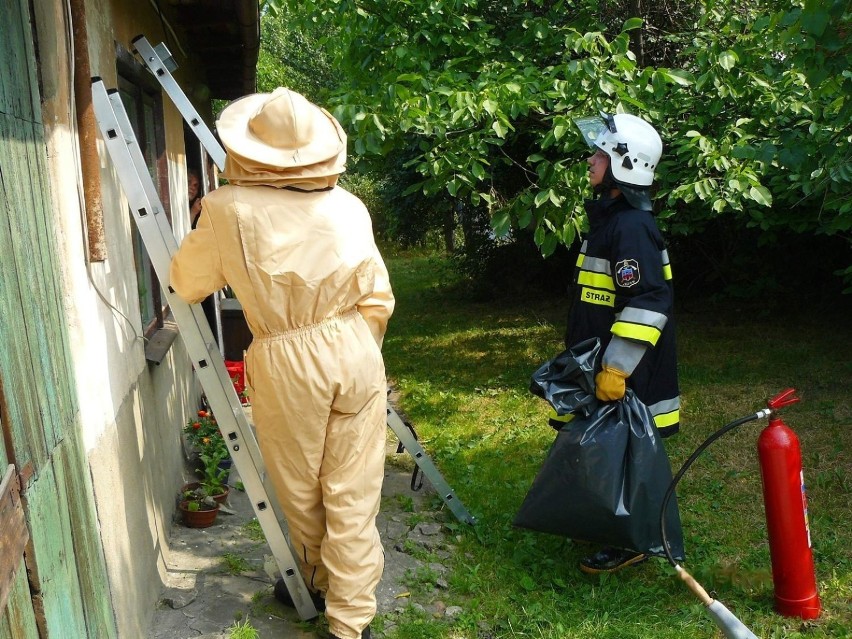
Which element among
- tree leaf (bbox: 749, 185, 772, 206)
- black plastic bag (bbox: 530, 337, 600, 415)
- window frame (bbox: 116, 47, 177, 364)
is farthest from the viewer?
tree leaf (bbox: 749, 185, 772, 206)

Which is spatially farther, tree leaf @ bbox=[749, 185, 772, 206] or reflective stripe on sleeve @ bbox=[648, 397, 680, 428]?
tree leaf @ bbox=[749, 185, 772, 206]

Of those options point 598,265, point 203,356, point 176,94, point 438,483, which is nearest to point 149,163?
point 176,94

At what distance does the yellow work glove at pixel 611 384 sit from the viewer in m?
3.48

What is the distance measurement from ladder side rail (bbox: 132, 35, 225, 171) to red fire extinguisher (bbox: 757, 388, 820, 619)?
2.46 meters

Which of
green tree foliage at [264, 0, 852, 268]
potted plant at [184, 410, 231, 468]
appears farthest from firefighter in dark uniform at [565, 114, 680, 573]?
potted plant at [184, 410, 231, 468]

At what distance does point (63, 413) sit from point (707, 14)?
599 centimetres

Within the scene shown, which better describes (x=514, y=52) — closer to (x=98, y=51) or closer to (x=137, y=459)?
(x=98, y=51)

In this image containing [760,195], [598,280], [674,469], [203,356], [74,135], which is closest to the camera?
[74,135]

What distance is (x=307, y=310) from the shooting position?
2.81 m

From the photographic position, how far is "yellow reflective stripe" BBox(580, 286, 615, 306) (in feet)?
11.9

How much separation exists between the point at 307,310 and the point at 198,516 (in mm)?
1726

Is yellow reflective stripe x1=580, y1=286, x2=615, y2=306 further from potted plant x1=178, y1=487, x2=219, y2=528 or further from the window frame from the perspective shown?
potted plant x1=178, y1=487, x2=219, y2=528

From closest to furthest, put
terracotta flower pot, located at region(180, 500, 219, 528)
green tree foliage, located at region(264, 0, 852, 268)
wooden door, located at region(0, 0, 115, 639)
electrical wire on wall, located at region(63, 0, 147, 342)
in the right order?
wooden door, located at region(0, 0, 115, 639), electrical wire on wall, located at region(63, 0, 147, 342), terracotta flower pot, located at region(180, 500, 219, 528), green tree foliage, located at region(264, 0, 852, 268)

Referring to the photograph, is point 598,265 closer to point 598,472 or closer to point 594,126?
point 594,126
